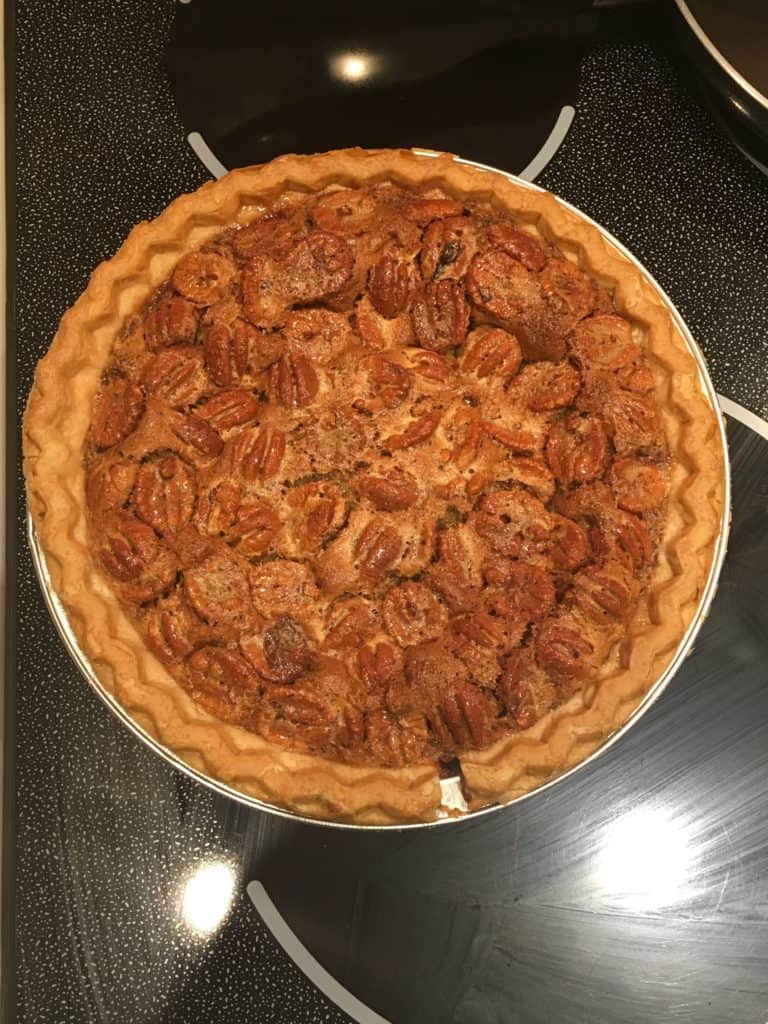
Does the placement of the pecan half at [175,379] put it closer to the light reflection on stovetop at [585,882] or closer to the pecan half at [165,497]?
the pecan half at [165,497]

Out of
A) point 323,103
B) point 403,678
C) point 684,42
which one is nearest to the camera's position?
point 403,678

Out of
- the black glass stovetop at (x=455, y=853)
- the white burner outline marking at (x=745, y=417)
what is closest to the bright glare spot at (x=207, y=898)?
the black glass stovetop at (x=455, y=853)

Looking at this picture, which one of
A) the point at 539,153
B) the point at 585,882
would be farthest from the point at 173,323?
the point at 585,882

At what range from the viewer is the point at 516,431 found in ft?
4.00

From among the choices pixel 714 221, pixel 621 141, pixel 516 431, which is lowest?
pixel 516 431

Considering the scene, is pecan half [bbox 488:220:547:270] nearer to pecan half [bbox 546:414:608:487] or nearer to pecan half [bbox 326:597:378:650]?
pecan half [bbox 546:414:608:487]

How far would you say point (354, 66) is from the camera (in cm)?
163

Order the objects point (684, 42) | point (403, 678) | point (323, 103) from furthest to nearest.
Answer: point (323, 103) → point (684, 42) → point (403, 678)

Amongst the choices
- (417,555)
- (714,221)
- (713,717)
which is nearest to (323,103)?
(714,221)

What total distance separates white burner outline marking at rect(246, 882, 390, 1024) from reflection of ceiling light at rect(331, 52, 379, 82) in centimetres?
136

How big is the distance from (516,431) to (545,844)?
0.65 meters

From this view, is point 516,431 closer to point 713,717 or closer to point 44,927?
point 713,717

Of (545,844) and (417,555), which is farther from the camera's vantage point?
(545,844)

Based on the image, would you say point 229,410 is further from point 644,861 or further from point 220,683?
point 644,861
